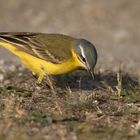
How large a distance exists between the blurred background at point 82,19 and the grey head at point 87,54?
582cm

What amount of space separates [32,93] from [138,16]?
27.7ft

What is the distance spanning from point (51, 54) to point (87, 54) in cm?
59

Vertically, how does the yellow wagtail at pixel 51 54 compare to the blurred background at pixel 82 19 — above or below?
below

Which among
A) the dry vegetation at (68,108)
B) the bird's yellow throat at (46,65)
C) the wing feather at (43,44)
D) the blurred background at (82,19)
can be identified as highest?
the blurred background at (82,19)

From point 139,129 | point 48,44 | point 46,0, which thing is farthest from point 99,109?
point 46,0

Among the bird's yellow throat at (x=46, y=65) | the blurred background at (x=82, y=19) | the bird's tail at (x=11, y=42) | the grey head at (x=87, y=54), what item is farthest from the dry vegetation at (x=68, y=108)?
the blurred background at (x=82, y=19)

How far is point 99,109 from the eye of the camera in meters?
8.45

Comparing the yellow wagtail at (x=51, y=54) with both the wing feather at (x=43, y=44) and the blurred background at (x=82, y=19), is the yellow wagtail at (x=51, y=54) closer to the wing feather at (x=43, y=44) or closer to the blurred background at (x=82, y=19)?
the wing feather at (x=43, y=44)

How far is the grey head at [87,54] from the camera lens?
9.48 m

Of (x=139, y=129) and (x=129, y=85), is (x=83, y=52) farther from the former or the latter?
(x=139, y=129)

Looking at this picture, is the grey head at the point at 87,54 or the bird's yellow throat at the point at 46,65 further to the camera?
the bird's yellow throat at the point at 46,65

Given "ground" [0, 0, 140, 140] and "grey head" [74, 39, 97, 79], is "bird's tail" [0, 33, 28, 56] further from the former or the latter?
"grey head" [74, 39, 97, 79]

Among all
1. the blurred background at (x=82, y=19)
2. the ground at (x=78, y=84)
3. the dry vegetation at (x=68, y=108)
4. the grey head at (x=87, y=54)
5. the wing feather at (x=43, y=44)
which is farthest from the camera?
the blurred background at (x=82, y=19)

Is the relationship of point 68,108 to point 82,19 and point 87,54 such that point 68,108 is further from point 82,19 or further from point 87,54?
point 82,19
